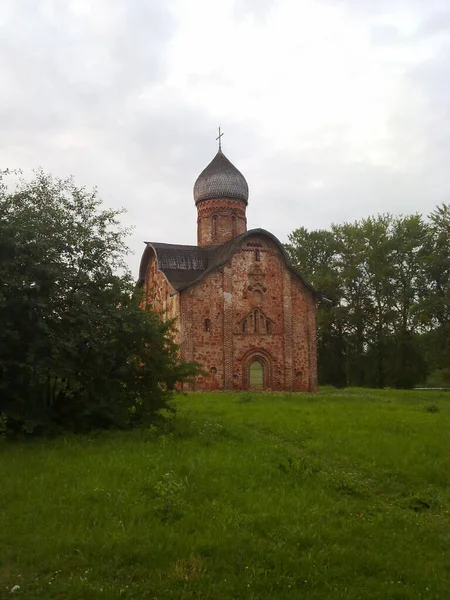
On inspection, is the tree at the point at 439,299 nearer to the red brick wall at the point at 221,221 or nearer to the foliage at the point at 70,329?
the red brick wall at the point at 221,221

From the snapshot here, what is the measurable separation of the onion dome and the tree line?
1030 cm

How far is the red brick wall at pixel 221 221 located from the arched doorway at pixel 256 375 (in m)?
7.09

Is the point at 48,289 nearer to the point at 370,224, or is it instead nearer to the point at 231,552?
the point at 231,552

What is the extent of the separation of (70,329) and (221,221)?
757 inches

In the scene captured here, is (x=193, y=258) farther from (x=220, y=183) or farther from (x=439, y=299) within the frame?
(x=439, y=299)

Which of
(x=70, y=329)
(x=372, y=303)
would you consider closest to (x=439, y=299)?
(x=372, y=303)

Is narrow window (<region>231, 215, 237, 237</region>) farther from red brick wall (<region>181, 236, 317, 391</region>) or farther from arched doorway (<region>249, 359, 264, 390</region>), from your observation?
arched doorway (<region>249, 359, 264, 390</region>)

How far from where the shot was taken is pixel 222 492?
699 centimetres

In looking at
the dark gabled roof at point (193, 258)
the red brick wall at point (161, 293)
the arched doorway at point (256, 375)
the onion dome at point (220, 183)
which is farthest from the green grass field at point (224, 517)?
the onion dome at point (220, 183)

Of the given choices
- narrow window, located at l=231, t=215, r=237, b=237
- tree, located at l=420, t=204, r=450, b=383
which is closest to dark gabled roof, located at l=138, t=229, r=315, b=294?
narrow window, located at l=231, t=215, r=237, b=237

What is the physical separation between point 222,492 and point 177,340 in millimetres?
16595

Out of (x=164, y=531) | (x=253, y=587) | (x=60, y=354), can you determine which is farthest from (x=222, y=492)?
(x=60, y=354)

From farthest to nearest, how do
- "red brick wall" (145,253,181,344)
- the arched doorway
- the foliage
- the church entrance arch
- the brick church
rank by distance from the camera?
the arched doorway
the church entrance arch
"red brick wall" (145,253,181,344)
the brick church
the foliage

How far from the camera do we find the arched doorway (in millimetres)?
24469
